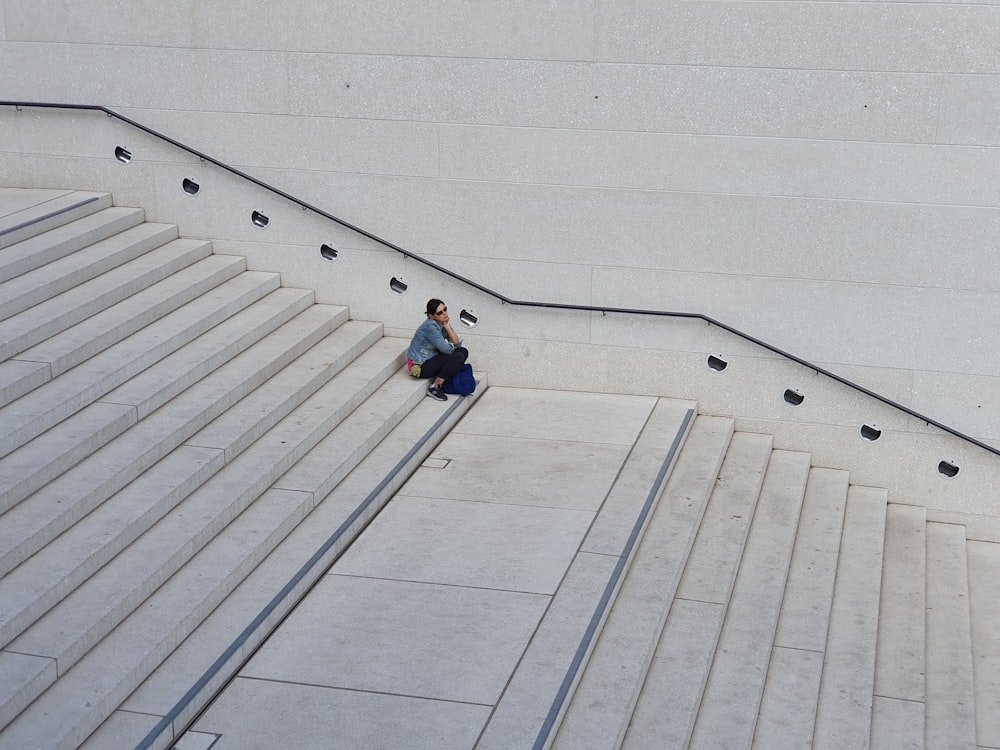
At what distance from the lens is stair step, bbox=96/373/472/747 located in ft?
21.1

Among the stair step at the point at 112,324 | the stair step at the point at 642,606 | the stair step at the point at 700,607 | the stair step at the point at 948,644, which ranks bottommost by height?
the stair step at the point at 948,644

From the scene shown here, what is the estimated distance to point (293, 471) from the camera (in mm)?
8586

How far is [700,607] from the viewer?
7.88m

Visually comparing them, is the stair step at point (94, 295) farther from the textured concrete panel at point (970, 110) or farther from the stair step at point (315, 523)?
the textured concrete panel at point (970, 110)

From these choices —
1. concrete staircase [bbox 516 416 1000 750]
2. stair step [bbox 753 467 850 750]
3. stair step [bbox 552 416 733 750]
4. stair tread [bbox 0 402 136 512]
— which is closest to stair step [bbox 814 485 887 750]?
concrete staircase [bbox 516 416 1000 750]

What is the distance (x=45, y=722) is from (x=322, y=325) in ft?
16.4

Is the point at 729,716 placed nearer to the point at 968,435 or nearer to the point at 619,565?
the point at 619,565

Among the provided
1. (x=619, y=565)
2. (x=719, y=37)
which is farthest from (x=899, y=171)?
(x=619, y=565)

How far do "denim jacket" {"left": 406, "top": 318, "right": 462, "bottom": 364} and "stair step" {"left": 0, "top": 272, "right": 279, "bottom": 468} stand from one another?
5.00ft

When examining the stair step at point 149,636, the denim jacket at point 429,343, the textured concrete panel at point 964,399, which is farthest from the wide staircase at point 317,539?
the textured concrete panel at point 964,399

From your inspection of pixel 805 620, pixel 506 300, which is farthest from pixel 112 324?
pixel 805 620

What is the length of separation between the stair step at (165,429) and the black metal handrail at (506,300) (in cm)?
77

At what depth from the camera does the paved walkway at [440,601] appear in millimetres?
6375

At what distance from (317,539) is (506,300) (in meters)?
3.30
